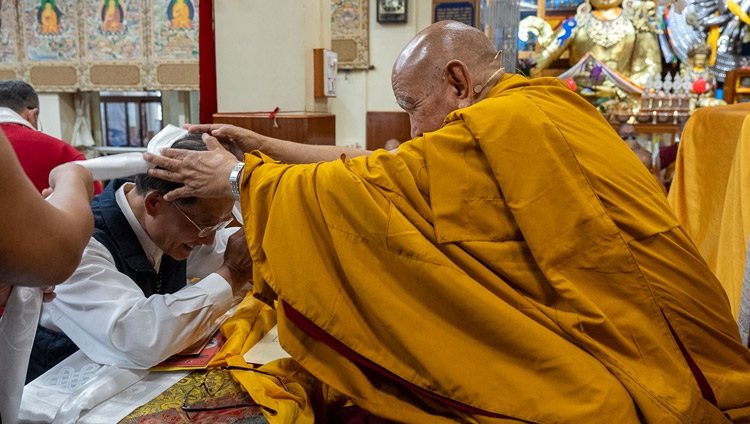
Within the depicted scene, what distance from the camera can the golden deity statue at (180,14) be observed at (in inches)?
278

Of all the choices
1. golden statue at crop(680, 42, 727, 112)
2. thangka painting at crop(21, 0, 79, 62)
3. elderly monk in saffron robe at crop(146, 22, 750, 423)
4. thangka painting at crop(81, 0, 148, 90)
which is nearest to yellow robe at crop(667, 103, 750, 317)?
elderly monk in saffron robe at crop(146, 22, 750, 423)

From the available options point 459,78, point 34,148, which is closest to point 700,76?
point 459,78

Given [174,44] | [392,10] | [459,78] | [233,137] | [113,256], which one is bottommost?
[113,256]

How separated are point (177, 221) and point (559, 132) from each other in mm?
1172

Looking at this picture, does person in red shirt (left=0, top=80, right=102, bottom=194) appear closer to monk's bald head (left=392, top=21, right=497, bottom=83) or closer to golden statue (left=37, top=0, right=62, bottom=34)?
monk's bald head (left=392, top=21, right=497, bottom=83)

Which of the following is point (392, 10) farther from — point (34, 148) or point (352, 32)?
point (34, 148)

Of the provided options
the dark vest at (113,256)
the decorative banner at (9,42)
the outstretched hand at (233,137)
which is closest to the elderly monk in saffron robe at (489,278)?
the outstretched hand at (233,137)

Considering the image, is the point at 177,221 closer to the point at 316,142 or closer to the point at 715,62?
the point at 316,142

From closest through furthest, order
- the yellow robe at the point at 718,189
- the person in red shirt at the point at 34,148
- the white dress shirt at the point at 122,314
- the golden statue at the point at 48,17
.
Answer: the white dress shirt at the point at 122,314
the yellow robe at the point at 718,189
the person in red shirt at the point at 34,148
the golden statue at the point at 48,17

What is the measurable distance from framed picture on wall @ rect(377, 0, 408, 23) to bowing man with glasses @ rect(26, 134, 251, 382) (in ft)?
14.9

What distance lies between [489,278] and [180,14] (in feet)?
21.2

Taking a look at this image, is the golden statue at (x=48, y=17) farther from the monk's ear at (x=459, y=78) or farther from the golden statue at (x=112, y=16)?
the monk's ear at (x=459, y=78)

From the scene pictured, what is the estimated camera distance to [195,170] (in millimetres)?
1816

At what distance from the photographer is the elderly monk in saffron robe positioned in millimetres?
1530
